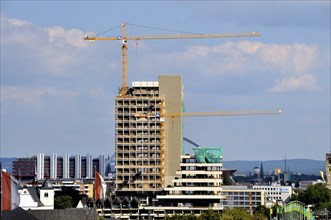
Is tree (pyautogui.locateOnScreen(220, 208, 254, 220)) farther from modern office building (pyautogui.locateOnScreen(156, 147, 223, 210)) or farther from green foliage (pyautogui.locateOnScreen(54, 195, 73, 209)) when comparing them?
green foliage (pyautogui.locateOnScreen(54, 195, 73, 209))

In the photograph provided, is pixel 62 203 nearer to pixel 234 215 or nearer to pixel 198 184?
pixel 198 184

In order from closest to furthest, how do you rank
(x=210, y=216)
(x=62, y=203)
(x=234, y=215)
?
(x=234, y=215) < (x=210, y=216) < (x=62, y=203)

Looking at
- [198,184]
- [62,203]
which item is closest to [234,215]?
[198,184]

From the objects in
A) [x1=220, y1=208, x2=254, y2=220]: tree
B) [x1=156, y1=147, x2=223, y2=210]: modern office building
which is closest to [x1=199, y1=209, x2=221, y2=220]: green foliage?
[x1=220, y1=208, x2=254, y2=220]: tree

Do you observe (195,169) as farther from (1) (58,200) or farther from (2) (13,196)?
(2) (13,196)

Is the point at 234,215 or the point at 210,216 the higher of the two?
the point at 234,215

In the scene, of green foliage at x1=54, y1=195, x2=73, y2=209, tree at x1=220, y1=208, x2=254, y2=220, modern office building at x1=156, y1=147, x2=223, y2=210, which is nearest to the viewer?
tree at x1=220, y1=208, x2=254, y2=220

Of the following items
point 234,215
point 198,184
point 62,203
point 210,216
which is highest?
point 198,184

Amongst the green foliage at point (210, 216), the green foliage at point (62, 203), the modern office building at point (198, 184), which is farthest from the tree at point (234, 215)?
the green foliage at point (62, 203)

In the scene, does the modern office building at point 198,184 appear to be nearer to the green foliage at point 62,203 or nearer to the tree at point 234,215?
the green foliage at point 62,203

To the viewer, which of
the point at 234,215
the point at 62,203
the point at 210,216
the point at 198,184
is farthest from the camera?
the point at 198,184

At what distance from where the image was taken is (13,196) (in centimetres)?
7069

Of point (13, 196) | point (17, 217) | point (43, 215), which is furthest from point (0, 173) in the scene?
point (43, 215)

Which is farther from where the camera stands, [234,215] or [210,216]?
[210,216]
